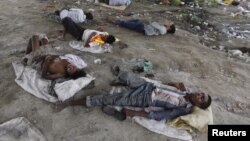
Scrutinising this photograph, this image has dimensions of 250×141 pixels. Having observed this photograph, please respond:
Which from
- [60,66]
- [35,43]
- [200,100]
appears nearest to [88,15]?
[35,43]

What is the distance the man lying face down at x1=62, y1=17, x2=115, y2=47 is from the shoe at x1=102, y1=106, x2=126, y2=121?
1.82 m

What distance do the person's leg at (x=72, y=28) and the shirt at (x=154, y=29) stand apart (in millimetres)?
1213

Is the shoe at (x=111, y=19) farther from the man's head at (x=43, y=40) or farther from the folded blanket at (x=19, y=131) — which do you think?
the folded blanket at (x=19, y=131)

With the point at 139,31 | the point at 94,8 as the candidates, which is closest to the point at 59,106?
the point at 139,31

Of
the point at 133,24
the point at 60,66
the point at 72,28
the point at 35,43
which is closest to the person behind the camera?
the point at 60,66

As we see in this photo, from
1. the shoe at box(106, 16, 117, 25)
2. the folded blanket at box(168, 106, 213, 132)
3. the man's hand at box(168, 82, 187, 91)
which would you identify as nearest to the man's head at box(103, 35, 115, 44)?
the shoe at box(106, 16, 117, 25)

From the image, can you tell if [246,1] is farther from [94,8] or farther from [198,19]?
[94,8]

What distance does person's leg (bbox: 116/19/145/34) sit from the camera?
7422 millimetres

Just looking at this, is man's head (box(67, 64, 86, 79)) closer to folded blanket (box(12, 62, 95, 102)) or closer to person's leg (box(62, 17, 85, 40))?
folded blanket (box(12, 62, 95, 102))

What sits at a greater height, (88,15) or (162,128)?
(88,15)

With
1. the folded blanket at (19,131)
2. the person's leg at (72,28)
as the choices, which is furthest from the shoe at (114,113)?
the person's leg at (72,28)

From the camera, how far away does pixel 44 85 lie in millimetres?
5234

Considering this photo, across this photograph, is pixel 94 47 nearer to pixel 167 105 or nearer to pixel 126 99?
pixel 126 99

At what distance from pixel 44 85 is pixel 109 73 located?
957 mm
